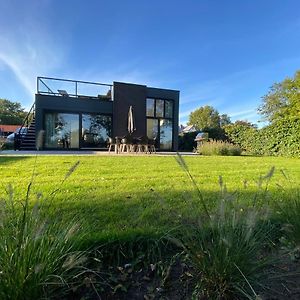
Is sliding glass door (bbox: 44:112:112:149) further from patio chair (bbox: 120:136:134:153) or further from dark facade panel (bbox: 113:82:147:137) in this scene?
patio chair (bbox: 120:136:134:153)

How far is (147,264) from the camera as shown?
185cm

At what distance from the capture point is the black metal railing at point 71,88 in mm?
15791

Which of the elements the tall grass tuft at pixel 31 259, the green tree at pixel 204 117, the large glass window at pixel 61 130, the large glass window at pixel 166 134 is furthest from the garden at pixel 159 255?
the green tree at pixel 204 117

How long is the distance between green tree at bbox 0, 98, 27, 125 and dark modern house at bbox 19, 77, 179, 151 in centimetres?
3962

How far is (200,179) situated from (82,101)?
12.9m

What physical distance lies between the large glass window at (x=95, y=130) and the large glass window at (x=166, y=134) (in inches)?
144

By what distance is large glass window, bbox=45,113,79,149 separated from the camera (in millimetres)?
15812

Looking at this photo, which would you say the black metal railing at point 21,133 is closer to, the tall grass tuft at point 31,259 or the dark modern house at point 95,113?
the dark modern house at point 95,113

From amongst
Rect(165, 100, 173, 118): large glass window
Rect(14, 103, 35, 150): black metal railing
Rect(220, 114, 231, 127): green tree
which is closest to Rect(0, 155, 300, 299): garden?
Rect(14, 103, 35, 150): black metal railing

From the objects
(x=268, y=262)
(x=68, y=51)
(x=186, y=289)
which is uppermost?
(x=68, y=51)

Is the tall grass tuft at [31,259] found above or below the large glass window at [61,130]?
below

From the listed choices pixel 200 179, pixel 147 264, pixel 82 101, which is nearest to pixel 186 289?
pixel 147 264

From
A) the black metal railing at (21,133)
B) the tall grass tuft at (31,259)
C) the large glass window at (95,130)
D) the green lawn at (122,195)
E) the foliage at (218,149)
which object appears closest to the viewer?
the tall grass tuft at (31,259)

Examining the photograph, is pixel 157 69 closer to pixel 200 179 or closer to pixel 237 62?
pixel 237 62
